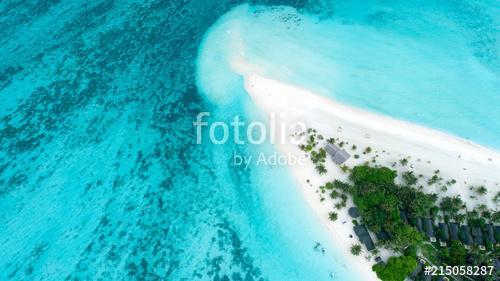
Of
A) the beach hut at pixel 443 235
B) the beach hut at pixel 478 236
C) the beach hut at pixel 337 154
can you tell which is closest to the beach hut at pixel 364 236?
the beach hut at pixel 443 235

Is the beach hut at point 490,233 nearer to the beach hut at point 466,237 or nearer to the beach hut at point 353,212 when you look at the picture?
the beach hut at point 466,237

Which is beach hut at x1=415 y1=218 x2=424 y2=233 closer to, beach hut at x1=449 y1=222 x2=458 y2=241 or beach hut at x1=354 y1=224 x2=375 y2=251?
beach hut at x1=449 y1=222 x2=458 y2=241

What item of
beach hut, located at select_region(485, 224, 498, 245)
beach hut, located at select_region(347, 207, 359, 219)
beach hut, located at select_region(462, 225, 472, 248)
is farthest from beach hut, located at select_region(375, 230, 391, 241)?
beach hut, located at select_region(485, 224, 498, 245)

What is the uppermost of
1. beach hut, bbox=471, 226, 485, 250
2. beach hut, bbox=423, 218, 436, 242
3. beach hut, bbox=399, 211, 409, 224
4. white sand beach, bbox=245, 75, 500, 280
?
white sand beach, bbox=245, 75, 500, 280

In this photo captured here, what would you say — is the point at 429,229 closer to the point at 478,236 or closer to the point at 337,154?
the point at 478,236

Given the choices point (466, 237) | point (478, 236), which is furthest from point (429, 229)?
point (478, 236)

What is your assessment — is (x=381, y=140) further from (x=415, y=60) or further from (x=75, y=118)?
(x=75, y=118)

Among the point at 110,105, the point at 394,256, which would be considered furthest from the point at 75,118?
the point at 394,256
